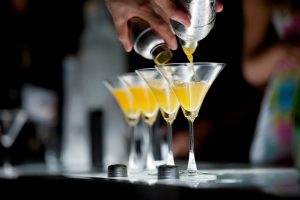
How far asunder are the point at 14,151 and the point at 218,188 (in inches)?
174

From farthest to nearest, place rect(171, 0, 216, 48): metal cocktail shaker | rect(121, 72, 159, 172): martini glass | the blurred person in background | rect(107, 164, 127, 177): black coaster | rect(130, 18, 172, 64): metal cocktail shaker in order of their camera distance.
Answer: the blurred person in background
rect(121, 72, 159, 172): martini glass
rect(130, 18, 172, 64): metal cocktail shaker
rect(107, 164, 127, 177): black coaster
rect(171, 0, 216, 48): metal cocktail shaker

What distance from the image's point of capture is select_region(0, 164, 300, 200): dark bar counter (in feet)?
4.23

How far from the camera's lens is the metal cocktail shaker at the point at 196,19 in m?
1.65

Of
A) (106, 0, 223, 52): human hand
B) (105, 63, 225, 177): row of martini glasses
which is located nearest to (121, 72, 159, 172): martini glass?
(105, 63, 225, 177): row of martini glasses

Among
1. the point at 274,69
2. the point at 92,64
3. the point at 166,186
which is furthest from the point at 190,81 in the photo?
the point at 92,64

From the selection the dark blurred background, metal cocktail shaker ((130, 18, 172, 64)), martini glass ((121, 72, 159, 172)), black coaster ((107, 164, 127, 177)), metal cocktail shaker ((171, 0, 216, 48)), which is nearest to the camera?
metal cocktail shaker ((171, 0, 216, 48))

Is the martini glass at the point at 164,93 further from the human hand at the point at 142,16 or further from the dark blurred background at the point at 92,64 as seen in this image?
the dark blurred background at the point at 92,64

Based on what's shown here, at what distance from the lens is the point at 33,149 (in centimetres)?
577

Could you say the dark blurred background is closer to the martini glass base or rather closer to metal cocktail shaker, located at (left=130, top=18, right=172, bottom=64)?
metal cocktail shaker, located at (left=130, top=18, right=172, bottom=64)

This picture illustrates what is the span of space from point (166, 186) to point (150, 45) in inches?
26.7

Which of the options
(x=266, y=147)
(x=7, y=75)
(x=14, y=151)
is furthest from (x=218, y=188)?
(x=7, y=75)

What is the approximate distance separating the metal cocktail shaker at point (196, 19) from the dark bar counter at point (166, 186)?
38 cm

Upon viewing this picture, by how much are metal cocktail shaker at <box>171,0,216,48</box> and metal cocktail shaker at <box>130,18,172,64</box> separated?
0.22 meters

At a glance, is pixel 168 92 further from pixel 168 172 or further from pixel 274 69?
pixel 274 69
